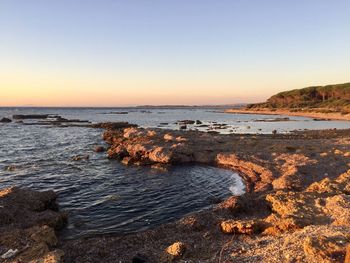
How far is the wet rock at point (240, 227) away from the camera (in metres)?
15.5

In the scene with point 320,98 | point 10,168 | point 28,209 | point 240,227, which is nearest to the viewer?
point 240,227

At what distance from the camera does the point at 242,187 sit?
1038 inches

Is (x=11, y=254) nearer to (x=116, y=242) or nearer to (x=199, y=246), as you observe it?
(x=116, y=242)

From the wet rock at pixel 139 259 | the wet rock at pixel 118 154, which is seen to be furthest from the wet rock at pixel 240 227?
the wet rock at pixel 118 154

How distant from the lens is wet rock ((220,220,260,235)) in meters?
15.5

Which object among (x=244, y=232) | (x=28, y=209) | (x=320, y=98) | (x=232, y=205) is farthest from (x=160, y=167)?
(x=320, y=98)

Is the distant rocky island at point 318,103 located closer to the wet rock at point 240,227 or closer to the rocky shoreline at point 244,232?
the rocky shoreline at point 244,232

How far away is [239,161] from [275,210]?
1584 centimetres

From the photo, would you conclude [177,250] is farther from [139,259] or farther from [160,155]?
[160,155]

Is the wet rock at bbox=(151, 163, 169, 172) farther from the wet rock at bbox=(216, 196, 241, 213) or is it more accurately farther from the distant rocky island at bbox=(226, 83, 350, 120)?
the distant rocky island at bbox=(226, 83, 350, 120)

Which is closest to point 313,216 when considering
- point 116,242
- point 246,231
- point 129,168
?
point 246,231

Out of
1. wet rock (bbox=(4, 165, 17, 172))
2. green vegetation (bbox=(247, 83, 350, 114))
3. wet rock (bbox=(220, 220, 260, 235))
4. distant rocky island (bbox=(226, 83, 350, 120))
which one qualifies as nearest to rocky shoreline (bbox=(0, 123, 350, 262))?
wet rock (bbox=(220, 220, 260, 235))

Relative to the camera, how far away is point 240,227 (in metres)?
15.7

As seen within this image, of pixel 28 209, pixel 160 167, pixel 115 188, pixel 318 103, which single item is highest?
pixel 318 103
